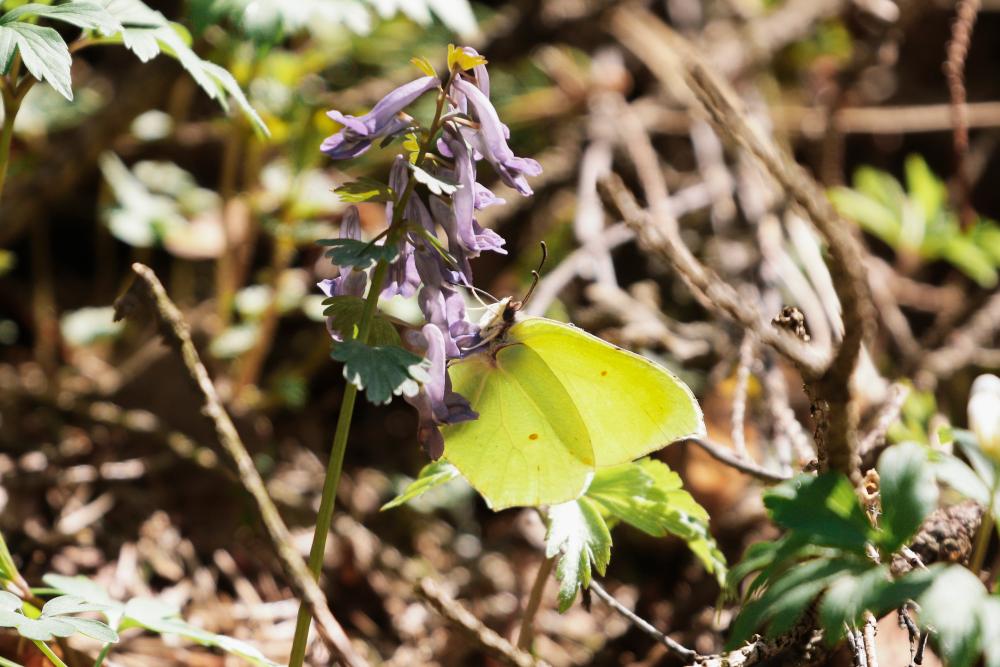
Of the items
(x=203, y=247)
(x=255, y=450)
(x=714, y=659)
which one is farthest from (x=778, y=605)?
(x=203, y=247)

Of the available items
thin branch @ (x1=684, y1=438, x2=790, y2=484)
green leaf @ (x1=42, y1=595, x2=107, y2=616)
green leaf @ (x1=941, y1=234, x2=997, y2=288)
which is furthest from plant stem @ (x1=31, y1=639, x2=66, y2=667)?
green leaf @ (x1=941, y1=234, x2=997, y2=288)

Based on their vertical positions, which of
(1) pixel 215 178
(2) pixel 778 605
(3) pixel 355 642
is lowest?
(3) pixel 355 642

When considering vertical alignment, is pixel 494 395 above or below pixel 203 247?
above

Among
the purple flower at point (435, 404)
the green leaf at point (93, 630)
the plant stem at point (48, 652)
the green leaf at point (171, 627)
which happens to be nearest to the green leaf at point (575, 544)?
the purple flower at point (435, 404)

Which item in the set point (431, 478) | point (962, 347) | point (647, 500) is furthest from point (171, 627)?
point (962, 347)

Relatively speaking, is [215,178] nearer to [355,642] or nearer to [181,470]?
[181,470]

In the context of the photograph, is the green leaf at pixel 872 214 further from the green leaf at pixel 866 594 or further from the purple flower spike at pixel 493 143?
the green leaf at pixel 866 594
